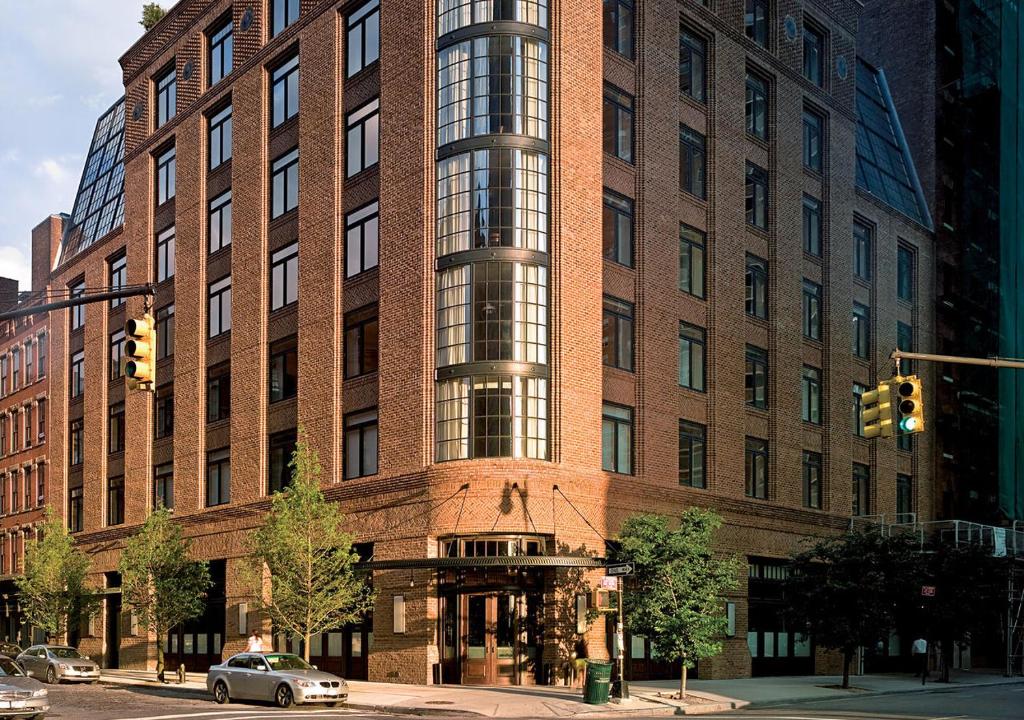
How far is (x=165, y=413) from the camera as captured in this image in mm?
54906

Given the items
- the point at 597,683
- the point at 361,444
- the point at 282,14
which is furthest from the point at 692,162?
the point at 597,683

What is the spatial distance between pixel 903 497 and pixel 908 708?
28.1 m

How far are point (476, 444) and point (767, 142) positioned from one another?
2071 centimetres

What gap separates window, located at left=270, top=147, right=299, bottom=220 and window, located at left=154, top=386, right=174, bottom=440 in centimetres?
1087

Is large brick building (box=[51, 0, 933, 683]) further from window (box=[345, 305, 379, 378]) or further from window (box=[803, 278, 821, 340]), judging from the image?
window (box=[803, 278, 821, 340])

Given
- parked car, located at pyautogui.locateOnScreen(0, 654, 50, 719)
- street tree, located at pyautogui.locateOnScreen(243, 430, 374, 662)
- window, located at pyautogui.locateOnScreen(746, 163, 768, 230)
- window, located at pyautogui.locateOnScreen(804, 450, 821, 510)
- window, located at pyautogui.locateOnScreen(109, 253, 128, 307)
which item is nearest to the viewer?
parked car, located at pyautogui.locateOnScreen(0, 654, 50, 719)

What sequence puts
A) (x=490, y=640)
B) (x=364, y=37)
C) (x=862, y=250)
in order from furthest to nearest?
(x=862, y=250) → (x=364, y=37) → (x=490, y=640)

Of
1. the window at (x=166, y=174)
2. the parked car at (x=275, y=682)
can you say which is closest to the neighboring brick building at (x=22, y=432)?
the window at (x=166, y=174)

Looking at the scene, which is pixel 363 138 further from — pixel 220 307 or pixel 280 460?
pixel 280 460

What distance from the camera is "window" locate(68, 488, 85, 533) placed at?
204ft

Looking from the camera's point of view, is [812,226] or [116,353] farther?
[116,353]

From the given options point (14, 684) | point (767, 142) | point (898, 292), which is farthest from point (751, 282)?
point (14, 684)

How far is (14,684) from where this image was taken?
25.4 metres

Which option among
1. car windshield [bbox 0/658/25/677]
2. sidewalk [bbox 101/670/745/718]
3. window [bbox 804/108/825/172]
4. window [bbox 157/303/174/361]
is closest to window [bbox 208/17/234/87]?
window [bbox 157/303/174/361]
